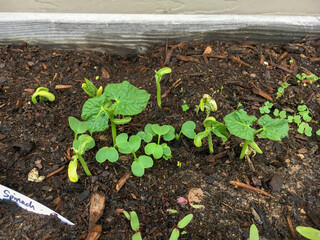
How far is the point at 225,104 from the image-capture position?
1269mm

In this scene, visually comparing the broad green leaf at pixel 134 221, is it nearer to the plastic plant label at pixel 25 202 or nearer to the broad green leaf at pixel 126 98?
the plastic plant label at pixel 25 202

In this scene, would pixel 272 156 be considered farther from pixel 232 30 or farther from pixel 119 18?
pixel 119 18

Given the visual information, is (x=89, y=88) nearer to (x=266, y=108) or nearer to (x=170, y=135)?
(x=170, y=135)

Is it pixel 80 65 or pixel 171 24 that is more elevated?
pixel 171 24

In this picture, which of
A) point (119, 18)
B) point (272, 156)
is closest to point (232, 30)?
point (119, 18)

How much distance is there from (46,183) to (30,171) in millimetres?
84

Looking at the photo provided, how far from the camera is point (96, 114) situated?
1006mm

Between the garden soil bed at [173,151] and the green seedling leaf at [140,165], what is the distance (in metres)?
0.08

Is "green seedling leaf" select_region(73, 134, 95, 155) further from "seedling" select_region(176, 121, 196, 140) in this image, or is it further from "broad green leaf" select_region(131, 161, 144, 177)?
"seedling" select_region(176, 121, 196, 140)

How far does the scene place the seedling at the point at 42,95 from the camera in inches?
47.0

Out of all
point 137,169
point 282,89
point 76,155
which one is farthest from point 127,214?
point 282,89

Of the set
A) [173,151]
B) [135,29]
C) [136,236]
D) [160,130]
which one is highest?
[135,29]

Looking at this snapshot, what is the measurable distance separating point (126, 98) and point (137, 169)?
260 millimetres

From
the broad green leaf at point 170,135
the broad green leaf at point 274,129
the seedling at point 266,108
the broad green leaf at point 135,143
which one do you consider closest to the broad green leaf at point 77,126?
the broad green leaf at point 135,143
